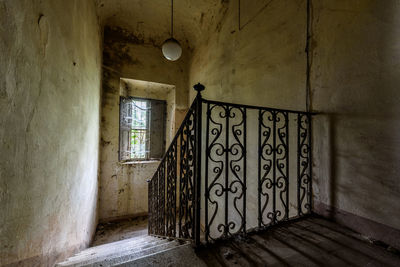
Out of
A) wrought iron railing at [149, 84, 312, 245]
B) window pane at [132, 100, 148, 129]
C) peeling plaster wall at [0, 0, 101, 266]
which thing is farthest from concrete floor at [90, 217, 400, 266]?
window pane at [132, 100, 148, 129]

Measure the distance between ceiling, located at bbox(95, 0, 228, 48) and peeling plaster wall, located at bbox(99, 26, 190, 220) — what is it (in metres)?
0.24

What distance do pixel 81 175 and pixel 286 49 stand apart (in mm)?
2744

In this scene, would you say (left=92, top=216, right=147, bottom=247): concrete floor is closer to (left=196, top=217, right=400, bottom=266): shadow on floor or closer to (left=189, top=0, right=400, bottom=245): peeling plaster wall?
(left=196, top=217, right=400, bottom=266): shadow on floor

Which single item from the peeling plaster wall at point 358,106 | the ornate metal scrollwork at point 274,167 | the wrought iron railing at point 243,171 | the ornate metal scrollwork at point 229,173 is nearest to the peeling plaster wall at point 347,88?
the peeling plaster wall at point 358,106

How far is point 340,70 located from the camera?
1.32 m

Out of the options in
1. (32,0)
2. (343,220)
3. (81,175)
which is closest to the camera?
(32,0)

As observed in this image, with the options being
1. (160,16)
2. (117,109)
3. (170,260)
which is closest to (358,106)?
(170,260)

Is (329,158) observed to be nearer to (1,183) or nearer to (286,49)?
(286,49)

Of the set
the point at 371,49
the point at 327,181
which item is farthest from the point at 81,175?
the point at 371,49

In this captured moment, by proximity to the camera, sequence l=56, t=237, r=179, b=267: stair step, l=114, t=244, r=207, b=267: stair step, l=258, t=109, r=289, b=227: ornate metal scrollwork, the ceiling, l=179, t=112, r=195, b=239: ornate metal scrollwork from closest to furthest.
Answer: l=114, t=244, r=207, b=267: stair step < l=56, t=237, r=179, b=267: stair step < l=179, t=112, r=195, b=239: ornate metal scrollwork < l=258, t=109, r=289, b=227: ornate metal scrollwork < the ceiling

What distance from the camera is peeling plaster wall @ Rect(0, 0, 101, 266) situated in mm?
770

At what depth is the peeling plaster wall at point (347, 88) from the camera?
1074 mm

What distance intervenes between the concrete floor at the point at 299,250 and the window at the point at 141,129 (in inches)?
135

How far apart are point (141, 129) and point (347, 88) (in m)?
3.93
